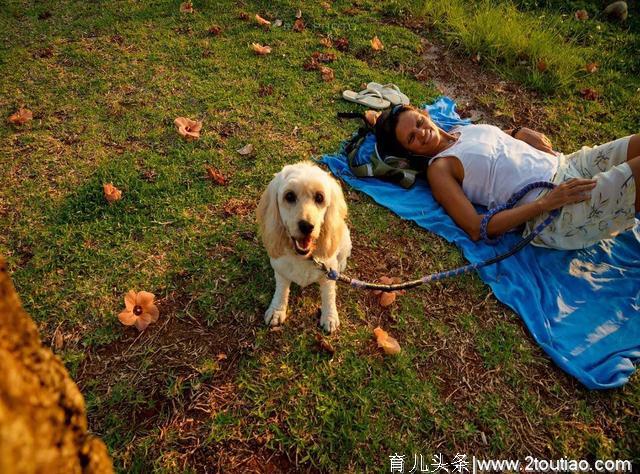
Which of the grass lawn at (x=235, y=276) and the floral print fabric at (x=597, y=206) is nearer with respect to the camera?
the grass lawn at (x=235, y=276)

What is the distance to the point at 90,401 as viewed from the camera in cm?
265

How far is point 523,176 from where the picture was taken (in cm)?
384

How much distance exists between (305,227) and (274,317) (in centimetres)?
96

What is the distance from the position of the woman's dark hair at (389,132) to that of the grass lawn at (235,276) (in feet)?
2.25

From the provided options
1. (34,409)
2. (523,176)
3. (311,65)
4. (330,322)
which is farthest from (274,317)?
(311,65)

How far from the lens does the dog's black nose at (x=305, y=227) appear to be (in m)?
2.50

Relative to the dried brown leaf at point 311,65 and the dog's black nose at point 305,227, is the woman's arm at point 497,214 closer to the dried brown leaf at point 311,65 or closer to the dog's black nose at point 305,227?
the dog's black nose at point 305,227

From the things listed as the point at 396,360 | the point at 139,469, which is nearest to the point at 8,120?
the point at 139,469

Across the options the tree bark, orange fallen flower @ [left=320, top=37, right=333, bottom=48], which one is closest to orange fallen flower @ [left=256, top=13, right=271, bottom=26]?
orange fallen flower @ [left=320, top=37, right=333, bottom=48]

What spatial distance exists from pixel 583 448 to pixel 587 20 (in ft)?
26.7

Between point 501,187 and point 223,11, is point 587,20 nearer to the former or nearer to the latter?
point 501,187

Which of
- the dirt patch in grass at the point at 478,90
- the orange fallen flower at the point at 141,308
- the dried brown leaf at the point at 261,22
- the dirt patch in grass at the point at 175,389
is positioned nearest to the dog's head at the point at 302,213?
the dirt patch in grass at the point at 175,389

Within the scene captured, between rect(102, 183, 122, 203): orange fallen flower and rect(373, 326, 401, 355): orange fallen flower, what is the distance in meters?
2.84

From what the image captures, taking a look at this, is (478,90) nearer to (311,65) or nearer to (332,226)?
(311,65)
